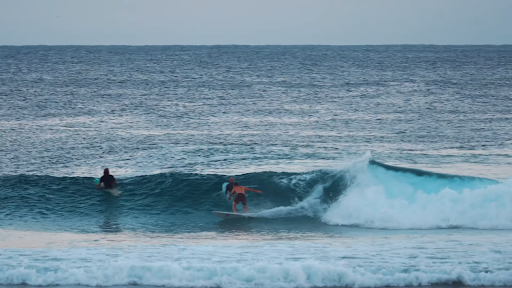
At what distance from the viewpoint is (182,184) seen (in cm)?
1927

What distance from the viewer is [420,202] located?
1628 centimetres

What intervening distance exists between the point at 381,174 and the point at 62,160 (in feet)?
43.8

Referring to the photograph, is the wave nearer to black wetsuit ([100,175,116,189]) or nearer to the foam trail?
the foam trail

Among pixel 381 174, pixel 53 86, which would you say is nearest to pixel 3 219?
pixel 381 174

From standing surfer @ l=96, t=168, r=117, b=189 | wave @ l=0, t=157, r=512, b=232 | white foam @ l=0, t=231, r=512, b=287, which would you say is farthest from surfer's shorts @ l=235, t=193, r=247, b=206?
standing surfer @ l=96, t=168, r=117, b=189

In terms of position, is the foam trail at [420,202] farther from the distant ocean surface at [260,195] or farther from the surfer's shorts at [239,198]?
the surfer's shorts at [239,198]

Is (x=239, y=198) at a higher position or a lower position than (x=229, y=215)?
higher

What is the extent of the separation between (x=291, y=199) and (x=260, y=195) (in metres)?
1.14

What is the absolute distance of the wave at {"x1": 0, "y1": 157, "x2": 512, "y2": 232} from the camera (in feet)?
50.9

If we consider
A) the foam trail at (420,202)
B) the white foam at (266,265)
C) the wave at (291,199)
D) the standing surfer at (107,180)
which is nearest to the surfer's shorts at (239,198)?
the wave at (291,199)

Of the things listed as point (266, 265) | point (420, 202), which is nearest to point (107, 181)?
point (266, 265)

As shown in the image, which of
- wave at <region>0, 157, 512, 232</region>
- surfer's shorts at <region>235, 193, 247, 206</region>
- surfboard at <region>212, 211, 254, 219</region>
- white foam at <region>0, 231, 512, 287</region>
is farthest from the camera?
surfer's shorts at <region>235, 193, 247, 206</region>

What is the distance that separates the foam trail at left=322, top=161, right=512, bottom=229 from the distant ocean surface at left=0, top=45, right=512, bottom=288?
0.19ft

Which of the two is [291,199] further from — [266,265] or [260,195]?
[266,265]
